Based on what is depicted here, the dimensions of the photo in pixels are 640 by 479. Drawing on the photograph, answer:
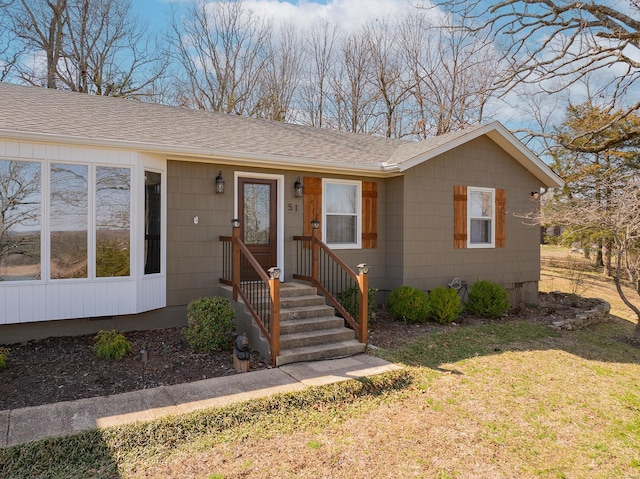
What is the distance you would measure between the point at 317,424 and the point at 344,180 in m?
5.42

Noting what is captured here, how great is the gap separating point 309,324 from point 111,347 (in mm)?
2630

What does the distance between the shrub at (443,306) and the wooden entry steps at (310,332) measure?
97.4 inches

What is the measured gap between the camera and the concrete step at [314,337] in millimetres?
5648

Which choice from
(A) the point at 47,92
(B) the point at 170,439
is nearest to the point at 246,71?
(A) the point at 47,92

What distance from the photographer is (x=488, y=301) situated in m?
8.66

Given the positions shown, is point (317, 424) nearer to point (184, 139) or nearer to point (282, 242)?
point (282, 242)

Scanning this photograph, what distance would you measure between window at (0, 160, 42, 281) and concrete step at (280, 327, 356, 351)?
347 centimetres

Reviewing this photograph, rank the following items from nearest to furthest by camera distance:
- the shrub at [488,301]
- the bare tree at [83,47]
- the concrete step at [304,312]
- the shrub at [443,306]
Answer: the concrete step at [304,312] < the shrub at [443,306] < the shrub at [488,301] < the bare tree at [83,47]

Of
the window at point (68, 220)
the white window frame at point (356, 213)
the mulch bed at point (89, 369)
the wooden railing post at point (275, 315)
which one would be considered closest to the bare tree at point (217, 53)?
the white window frame at point (356, 213)

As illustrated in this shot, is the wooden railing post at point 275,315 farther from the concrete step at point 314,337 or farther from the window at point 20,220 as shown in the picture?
the window at point 20,220

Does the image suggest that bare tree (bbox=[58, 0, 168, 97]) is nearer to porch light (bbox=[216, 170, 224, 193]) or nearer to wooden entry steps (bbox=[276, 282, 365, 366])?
porch light (bbox=[216, 170, 224, 193])

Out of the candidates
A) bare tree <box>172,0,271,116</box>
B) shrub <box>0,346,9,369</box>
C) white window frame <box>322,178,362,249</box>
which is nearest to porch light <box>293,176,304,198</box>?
white window frame <box>322,178,362,249</box>

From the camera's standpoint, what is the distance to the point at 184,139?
688 cm

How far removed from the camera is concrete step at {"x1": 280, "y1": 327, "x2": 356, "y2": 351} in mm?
5648
